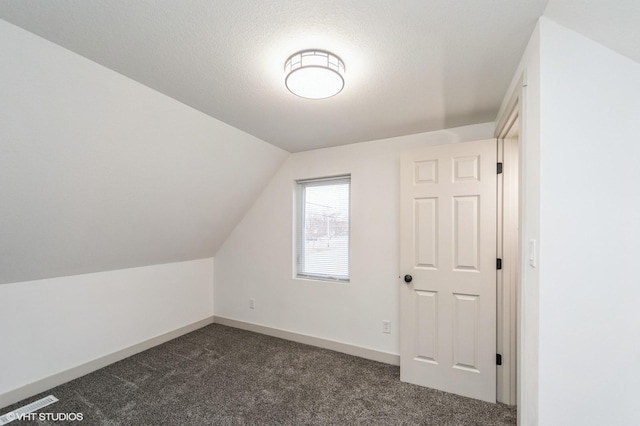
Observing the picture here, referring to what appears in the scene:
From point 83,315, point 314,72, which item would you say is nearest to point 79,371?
point 83,315

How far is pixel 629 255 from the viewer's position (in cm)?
113

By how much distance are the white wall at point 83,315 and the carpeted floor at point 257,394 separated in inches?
8.9

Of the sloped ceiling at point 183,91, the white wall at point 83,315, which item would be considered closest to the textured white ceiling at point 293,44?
the sloped ceiling at point 183,91

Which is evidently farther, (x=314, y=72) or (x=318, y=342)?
(x=318, y=342)

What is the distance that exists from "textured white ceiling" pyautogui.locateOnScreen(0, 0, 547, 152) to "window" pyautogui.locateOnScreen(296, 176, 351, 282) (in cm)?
124

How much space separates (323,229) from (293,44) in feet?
7.22

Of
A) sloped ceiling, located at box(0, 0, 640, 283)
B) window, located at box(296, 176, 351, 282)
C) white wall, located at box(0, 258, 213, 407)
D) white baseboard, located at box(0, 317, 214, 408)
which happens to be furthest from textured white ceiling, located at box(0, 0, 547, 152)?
white baseboard, located at box(0, 317, 214, 408)

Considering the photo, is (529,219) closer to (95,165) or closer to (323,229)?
(323,229)

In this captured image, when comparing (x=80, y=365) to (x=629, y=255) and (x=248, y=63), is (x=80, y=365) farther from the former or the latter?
(x=629, y=255)

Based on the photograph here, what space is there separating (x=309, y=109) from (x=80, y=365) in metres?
3.09

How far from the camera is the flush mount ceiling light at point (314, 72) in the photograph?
1530 millimetres

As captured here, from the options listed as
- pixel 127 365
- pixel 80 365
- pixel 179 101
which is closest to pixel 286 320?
pixel 127 365

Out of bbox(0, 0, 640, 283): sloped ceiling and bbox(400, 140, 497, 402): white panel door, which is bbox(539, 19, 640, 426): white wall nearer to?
bbox(0, 0, 640, 283): sloped ceiling

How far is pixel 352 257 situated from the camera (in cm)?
307
